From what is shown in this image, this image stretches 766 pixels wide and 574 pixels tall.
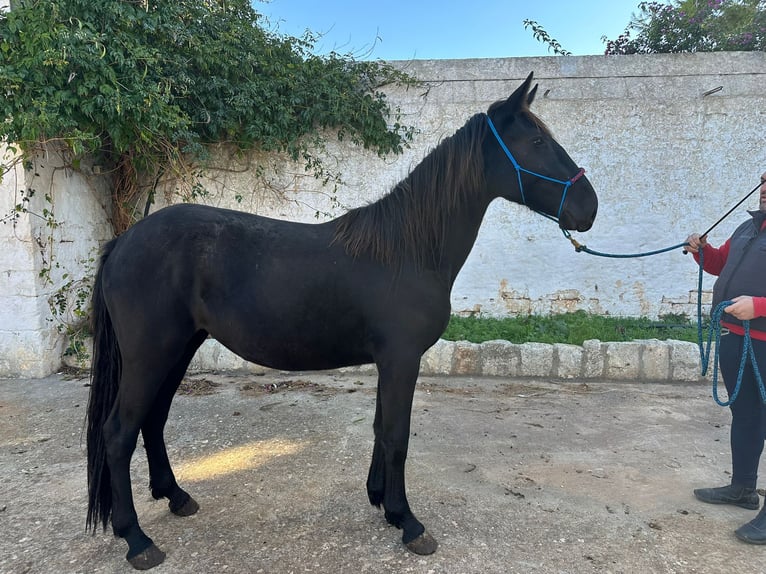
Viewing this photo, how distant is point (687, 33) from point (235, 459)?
25.4 feet

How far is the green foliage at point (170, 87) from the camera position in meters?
3.75

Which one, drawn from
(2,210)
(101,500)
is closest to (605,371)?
(101,500)

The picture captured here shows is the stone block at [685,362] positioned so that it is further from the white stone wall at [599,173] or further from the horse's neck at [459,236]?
the horse's neck at [459,236]

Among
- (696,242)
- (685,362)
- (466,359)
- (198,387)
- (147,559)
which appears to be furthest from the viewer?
(466,359)

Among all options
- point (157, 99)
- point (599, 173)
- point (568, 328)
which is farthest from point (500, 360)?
point (157, 99)

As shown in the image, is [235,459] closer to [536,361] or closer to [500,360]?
[500,360]

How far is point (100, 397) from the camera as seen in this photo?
2.15m

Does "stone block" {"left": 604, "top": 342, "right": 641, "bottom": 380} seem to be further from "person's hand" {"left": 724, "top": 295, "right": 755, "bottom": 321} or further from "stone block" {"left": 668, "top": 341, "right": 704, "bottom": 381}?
"person's hand" {"left": 724, "top": 295, "right": 755, "bottom": 321}

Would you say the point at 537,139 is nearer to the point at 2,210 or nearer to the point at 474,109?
the point at 474,109

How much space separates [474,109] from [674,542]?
4.78 metres

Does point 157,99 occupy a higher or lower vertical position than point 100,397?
higher

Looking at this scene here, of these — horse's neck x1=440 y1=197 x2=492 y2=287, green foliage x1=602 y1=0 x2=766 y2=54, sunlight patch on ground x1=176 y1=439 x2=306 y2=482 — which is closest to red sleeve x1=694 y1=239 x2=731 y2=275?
horse's neck x1=440 y1=197 x2=492 y2=287

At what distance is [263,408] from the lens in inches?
146

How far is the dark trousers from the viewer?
7.36 ft
